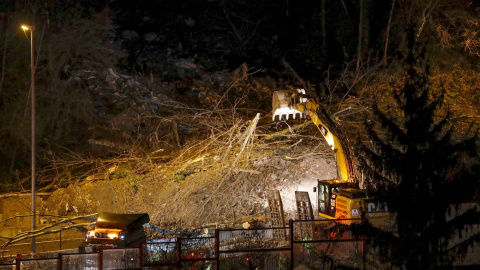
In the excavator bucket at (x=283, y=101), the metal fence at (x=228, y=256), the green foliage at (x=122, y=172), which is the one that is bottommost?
the metal fence at (x=228, y=256)

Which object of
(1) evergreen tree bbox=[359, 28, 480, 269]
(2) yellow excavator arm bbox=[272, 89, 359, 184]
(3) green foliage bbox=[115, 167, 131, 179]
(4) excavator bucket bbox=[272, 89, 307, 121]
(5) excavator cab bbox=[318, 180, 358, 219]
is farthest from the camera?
(3) green foliage bbox=[115, 167, 131, 179]

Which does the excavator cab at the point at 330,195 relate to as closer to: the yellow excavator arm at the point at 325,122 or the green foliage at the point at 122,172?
the yellow excavator arm at the point at 325,122

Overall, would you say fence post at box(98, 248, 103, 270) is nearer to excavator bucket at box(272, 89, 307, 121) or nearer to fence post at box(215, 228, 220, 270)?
fence post at box(215, 228, 220, 270)

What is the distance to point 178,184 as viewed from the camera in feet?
57.1

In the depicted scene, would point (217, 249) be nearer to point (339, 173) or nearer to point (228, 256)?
point (228, 256)

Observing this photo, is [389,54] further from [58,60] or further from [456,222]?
[456,222]

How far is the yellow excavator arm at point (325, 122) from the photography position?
44.6 ft

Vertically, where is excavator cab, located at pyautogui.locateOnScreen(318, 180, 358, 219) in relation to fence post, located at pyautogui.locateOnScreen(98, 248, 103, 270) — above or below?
above

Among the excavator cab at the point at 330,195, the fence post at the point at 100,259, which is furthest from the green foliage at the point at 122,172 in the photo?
the fence post at the point at 100,259

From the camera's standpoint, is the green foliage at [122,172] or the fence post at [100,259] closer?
the fence post at [100,259]

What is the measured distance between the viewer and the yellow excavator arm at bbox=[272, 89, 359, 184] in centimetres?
1360

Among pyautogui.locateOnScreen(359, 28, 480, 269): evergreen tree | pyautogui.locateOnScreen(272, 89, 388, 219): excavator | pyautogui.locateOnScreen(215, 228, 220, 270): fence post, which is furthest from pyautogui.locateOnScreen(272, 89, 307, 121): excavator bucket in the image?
pyautogui.locateOnScreen(359, 28, 480, 269): evergreen tree

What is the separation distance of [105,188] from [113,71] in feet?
43.1

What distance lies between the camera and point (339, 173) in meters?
14.6
